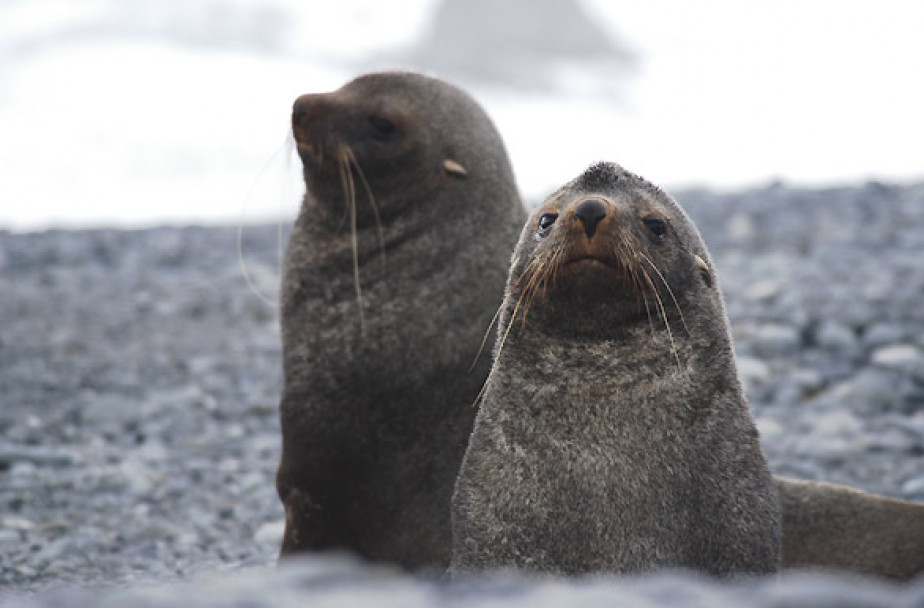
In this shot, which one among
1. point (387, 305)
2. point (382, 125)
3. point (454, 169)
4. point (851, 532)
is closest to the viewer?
point (851, 532)

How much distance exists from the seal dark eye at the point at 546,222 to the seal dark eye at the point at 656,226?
0.32 m

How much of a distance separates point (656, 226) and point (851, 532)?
6.28ft

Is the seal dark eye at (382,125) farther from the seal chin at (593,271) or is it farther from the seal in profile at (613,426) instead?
the seal chin at (593,271)

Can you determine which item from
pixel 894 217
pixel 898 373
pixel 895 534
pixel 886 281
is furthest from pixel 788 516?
pixel 894 217

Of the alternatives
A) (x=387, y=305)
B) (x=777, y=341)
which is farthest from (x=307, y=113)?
(x=777, y=341)

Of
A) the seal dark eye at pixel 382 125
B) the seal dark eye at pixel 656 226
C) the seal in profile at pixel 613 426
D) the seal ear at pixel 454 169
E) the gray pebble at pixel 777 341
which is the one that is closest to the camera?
the seal in profile at pixel 613 426

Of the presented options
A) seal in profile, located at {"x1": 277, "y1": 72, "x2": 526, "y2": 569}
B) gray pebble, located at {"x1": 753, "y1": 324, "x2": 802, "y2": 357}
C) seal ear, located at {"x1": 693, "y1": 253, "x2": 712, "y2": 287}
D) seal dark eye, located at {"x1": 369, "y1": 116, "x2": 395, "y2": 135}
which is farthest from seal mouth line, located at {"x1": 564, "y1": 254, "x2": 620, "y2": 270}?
gray pebble, located at {"x1": 753, "y1": 324, "x2": 802, "y2": 357}

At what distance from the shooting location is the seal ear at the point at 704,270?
4219mm

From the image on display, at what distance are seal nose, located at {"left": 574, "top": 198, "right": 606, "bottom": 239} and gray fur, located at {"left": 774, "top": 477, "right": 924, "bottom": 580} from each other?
2.08m

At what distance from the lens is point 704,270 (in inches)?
167

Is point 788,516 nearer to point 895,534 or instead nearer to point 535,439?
point 895,534

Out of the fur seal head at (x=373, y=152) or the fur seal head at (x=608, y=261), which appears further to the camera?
the fur seal head at (x=373, y=152)

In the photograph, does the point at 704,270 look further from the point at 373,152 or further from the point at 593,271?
the point at 373,152

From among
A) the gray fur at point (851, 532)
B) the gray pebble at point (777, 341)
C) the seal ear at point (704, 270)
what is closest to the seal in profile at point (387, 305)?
the seal ear at point (704, 270)
